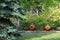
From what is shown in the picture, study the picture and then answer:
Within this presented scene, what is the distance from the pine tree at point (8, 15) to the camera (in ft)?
28.3

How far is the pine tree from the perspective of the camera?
8.64m

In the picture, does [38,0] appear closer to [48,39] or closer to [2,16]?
[2,16]

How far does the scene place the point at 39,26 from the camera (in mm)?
16438

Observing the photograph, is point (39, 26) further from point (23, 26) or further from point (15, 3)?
point (15, 3)

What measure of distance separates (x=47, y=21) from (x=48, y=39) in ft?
14.2

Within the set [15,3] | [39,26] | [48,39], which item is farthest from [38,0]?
[39,26]

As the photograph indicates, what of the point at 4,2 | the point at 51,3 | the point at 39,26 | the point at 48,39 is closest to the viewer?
the point at 4,2

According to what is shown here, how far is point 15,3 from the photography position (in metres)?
8.90

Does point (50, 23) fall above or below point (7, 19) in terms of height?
below

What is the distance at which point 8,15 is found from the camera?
8.84m

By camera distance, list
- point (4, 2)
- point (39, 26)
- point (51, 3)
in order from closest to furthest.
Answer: point (4, 2) → point (51, 3) → point (39, 26)

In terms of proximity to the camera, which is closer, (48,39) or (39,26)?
(48,39)

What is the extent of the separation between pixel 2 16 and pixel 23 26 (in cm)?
762

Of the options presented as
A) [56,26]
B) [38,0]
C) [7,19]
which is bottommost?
[56,26]
